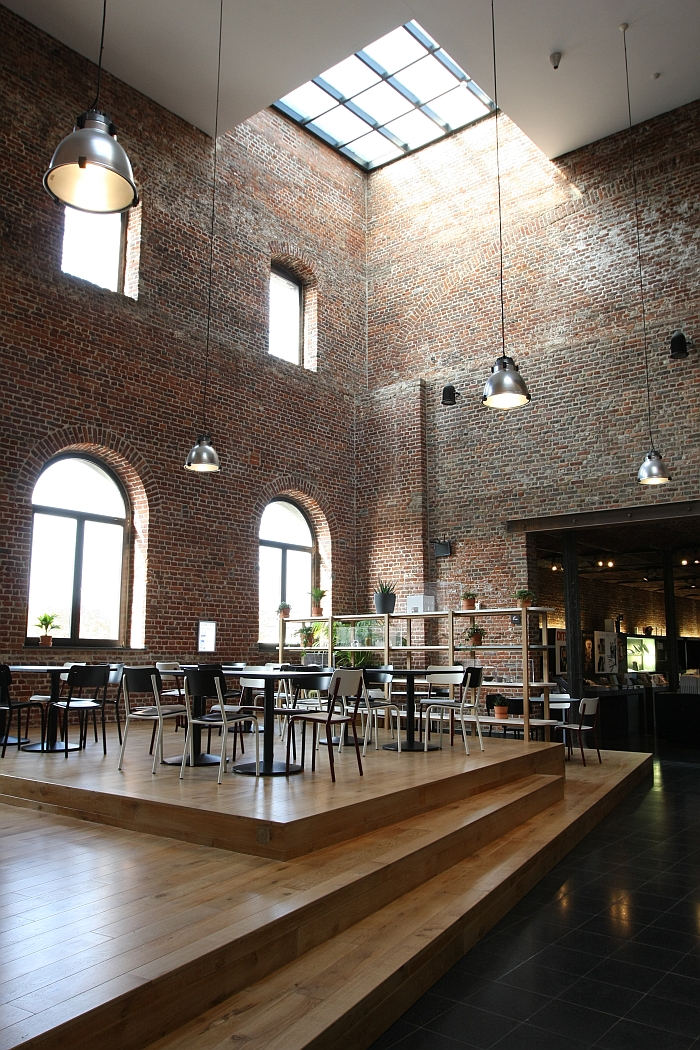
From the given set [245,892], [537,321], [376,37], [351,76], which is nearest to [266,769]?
[245,892]

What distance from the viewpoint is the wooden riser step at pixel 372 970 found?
98.5 inches

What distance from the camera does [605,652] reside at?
17016 millimetres

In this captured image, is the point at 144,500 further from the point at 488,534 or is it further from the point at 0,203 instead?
the point at 488,534

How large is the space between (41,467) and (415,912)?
643 centimetres

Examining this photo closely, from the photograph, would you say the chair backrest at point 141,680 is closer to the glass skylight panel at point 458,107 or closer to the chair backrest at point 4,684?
the chair backrest at point 4,684

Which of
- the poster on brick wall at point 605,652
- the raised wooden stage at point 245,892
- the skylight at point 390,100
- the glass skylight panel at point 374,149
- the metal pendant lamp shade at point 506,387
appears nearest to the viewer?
the raised wooden stage at point 245,892

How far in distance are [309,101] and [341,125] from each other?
2.42ft

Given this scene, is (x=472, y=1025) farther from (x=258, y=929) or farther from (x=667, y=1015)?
(x=258, y=929)

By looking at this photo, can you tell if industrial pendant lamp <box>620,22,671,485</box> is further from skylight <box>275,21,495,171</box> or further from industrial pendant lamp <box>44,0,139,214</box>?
industrial pendant lamp <box>44,0,139,214</box>

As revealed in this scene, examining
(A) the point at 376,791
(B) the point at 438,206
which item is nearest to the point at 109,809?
(A) the point at 376,791

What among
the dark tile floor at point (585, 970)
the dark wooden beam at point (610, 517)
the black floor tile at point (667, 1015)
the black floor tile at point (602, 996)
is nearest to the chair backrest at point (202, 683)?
the dark tile floor at point (585, 970)

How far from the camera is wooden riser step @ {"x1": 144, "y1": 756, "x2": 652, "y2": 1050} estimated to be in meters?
2.50

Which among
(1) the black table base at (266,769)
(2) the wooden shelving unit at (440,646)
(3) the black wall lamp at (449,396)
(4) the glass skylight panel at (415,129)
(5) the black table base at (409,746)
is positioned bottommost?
(5) the black table base at (409,746)

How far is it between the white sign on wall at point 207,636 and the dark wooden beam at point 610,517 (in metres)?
4.41
